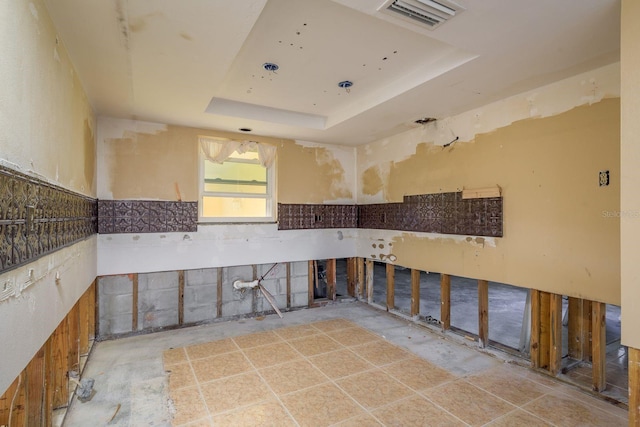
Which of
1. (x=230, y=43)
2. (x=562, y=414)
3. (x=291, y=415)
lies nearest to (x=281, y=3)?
(x=230, y=43)

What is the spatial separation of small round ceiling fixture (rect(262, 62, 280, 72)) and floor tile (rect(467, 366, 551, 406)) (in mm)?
3444

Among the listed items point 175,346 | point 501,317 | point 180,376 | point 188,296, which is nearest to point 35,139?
point 180,376

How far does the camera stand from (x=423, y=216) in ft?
14.8

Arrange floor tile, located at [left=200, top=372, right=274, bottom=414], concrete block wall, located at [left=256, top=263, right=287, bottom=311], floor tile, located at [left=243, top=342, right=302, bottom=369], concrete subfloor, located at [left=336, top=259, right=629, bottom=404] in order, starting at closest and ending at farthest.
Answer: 1. floor tile, located at [left=200, top=372, right=274, bottom=414]
2. concrete subfloor, located at [left=336, top=259, right=629, bottom=404]
3. floor tile, located at [left=243, top=342, right=302, bottom=369]
4. concrete block wall, located at [left=256, top=263, right=287, bottom=311]

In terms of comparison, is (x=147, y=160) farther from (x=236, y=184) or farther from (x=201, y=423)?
(x=201, y=423)

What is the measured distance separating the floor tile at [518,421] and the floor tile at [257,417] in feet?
5.05

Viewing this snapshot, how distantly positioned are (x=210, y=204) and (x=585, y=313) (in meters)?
4.78

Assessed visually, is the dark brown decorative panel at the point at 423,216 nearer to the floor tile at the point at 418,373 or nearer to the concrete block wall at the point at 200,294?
the concrete block wall at the point at 200,294

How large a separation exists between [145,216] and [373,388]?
11.3 feet

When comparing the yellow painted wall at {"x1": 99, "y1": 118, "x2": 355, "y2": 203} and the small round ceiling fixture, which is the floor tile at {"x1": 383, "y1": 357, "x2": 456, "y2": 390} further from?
the small round ceiling fixture

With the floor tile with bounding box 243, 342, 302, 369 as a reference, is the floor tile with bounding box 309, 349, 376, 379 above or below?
above

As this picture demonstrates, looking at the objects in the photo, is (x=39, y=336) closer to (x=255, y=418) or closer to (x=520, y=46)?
(x=255, y=418)

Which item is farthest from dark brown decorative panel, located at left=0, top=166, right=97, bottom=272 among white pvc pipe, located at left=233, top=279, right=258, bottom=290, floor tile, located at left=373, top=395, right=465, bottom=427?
white pvc pipe, located at left=233, top=279, right=258, bottom=290

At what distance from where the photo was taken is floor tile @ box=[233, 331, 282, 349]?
3926 mm
